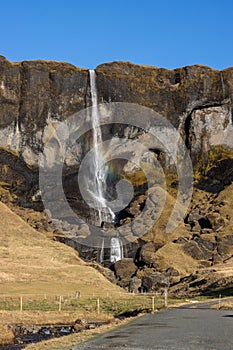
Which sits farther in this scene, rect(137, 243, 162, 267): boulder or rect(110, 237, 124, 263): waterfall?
rect(110, 237, 124, 263): waterfall

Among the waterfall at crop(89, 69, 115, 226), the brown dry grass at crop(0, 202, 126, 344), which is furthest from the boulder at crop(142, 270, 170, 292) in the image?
the waterfall at crop(89, 69, 115, 226)

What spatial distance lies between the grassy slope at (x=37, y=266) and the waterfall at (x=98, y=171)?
22.3m

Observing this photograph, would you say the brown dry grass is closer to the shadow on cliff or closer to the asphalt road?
the asphalt road

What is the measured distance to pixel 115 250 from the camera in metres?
108

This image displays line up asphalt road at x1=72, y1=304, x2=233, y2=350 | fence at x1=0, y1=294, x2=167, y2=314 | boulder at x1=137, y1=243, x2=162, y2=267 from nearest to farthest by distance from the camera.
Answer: asphalt road at x1=72, y1=304, x2=233, y2=350 < fence at x1=0, y1=294, x2=167, y2=314 < boulder at x1=137, y1=243, x2=162, y2=267

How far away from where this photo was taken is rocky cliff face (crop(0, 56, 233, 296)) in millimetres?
127688

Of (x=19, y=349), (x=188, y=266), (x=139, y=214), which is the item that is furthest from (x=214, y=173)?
(x=19, y=349)

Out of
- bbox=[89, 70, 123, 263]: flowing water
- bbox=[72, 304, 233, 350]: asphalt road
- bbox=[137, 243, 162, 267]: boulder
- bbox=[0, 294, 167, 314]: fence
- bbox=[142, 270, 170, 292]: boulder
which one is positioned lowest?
bbox=[72, 304, 233, 350]: asphalt road

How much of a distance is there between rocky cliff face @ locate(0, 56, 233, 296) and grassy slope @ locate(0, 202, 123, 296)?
21.0 meters

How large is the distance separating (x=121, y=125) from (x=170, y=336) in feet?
403

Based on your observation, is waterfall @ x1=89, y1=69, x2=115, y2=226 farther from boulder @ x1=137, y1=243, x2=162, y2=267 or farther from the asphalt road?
the asphalt road

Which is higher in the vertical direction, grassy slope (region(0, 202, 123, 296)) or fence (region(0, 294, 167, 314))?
grassy slope (region(0, 202, 123, 296))

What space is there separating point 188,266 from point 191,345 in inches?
3195

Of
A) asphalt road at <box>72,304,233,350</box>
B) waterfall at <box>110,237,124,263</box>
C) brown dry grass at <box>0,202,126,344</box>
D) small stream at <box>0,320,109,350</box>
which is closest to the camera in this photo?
asphalt road at <box>72,304,233,350</box>
